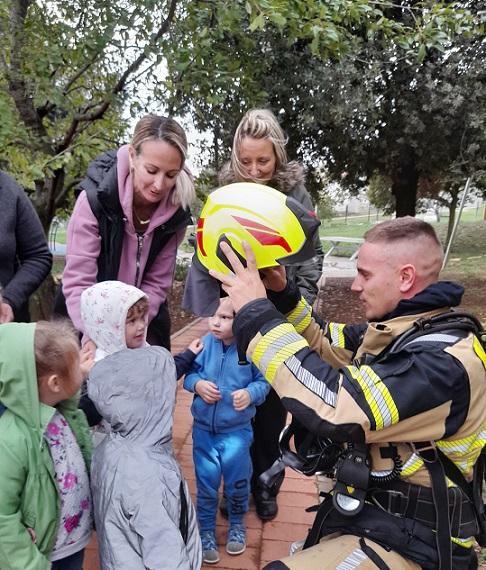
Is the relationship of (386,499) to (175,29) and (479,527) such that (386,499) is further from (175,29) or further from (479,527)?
(175,29)

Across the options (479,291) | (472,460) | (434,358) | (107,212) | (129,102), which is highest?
(129,102)

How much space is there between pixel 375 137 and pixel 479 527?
324 inches

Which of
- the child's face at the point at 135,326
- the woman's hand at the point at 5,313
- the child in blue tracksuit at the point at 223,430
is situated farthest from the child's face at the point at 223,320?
the woman's hand at the point at 5,313

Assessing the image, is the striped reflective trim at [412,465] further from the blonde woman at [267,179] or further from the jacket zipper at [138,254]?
the jacket zipper at [138,254]

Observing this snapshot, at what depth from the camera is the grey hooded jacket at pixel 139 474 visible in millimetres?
1805

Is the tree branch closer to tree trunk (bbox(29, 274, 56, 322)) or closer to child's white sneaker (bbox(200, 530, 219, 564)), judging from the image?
tree trunk (bbox(29, 274, 56, 322))

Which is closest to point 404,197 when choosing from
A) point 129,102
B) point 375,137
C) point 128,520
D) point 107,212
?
point 375,137

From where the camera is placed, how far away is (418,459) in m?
1.69

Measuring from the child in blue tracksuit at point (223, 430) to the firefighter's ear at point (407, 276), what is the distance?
3.43ft

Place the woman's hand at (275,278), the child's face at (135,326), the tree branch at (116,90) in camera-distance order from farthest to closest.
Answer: the tree branch at (116,90), the child's face at (135,326), the woman's hand at (275,278)

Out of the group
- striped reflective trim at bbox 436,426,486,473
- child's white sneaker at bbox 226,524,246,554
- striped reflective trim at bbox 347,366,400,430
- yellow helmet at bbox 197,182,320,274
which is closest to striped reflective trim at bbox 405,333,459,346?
striped reflective trim at bbox 347,366,400,430

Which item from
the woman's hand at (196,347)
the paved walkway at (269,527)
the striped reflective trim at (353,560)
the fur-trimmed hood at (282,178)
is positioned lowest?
the paved walkway at (269,527)

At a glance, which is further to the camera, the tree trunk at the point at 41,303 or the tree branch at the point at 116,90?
the tree trunk at the point at 41,303

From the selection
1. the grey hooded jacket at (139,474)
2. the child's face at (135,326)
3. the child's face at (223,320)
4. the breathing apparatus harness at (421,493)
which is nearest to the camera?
the breathing apparatus harness at (421,493)
